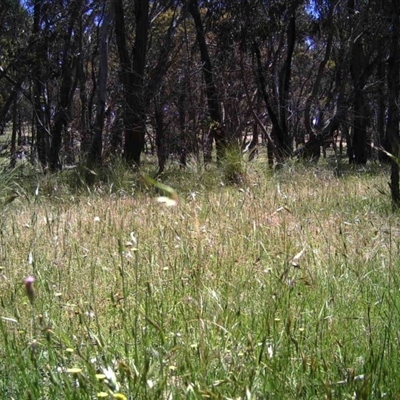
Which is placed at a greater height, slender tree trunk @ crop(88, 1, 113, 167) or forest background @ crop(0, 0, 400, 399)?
slender tree trunk @ crop(88, 1, 113, 167)

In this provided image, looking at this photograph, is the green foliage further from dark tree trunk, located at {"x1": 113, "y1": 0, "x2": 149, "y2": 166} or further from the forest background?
dark tree trunk, located at {"x1": 113, "y1": 0, "x2": 149, "y2": 166}

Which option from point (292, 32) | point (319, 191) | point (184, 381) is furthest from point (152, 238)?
point (292, 32)

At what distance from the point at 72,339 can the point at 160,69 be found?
35.2 feet

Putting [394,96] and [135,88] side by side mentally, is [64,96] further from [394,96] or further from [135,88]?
[394,96]

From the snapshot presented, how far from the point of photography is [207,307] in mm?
2445

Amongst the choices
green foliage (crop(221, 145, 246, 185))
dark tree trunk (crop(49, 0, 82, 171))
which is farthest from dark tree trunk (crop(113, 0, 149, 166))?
green foliage (crop(221, 145, 246, 185))

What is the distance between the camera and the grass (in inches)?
64.5

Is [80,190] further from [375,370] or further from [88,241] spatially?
[375,370]

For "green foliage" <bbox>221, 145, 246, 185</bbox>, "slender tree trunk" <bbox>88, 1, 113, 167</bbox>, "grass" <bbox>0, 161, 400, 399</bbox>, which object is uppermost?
"slender tree trunk" <bbox>88, 1, 113, 167</bbox>

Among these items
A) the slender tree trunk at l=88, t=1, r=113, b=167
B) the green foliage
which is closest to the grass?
the green foliage

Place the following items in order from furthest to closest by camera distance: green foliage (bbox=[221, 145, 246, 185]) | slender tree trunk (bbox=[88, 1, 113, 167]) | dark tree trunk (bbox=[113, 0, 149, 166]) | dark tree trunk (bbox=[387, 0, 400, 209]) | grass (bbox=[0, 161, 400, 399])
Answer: dark tree trunk (bbox=[113, 0, 149, 166]), slender tree trunk (bbox=[88, 1, 113, 167]), green foliage (bbox=[221, 145, 246, 185]), dark tree trunk (bbox=[387, 0, 400, 209]), grass (bbox=[0, 161, 400, 399])

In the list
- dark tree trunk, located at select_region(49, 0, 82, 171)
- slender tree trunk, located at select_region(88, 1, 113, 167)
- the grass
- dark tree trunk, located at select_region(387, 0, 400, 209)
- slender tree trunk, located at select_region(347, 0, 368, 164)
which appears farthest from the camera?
dark tree trunk, located at select_region(49, 0, 82, 171)

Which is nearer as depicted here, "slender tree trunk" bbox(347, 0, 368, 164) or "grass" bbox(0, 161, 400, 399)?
"grass" bbox(0, 161, 400, 399)

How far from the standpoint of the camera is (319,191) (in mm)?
6348
